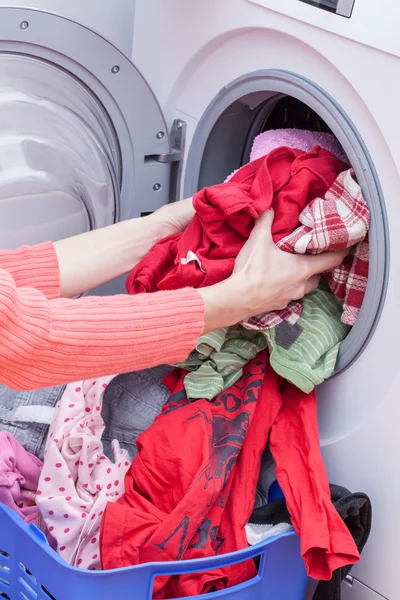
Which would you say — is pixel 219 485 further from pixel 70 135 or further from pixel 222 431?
pixel 70 135

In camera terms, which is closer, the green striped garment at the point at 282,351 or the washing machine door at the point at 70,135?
the green striped garment at the point at 282,351

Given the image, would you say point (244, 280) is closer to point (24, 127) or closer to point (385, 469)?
point (385, 469)

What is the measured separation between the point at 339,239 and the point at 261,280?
0.33ft

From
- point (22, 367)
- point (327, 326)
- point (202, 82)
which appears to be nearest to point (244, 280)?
point (327, 326)

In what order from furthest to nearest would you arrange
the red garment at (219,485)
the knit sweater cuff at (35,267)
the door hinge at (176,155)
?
the door hinge at (176,155) → the knit sweater cuff at (35,267) → the red garment at (219,485)

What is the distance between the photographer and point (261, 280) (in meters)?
0.94

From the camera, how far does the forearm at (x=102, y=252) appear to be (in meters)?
1.05

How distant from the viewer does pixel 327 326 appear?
3.32ft

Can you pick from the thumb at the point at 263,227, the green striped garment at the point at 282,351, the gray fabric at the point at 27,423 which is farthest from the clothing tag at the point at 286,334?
the gray fabric at the point at 27,423

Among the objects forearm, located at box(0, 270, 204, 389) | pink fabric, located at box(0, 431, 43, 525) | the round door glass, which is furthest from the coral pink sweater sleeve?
the round door glass

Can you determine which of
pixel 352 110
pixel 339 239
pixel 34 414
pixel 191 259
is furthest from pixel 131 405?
pixel 352 110

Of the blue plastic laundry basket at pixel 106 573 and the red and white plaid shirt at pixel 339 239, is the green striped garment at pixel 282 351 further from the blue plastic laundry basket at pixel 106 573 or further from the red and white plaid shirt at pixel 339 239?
the blue plastic laundry basket at pixel 106 573

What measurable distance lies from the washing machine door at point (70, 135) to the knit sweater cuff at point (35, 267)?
0.55 feet

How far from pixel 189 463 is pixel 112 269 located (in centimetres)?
29
